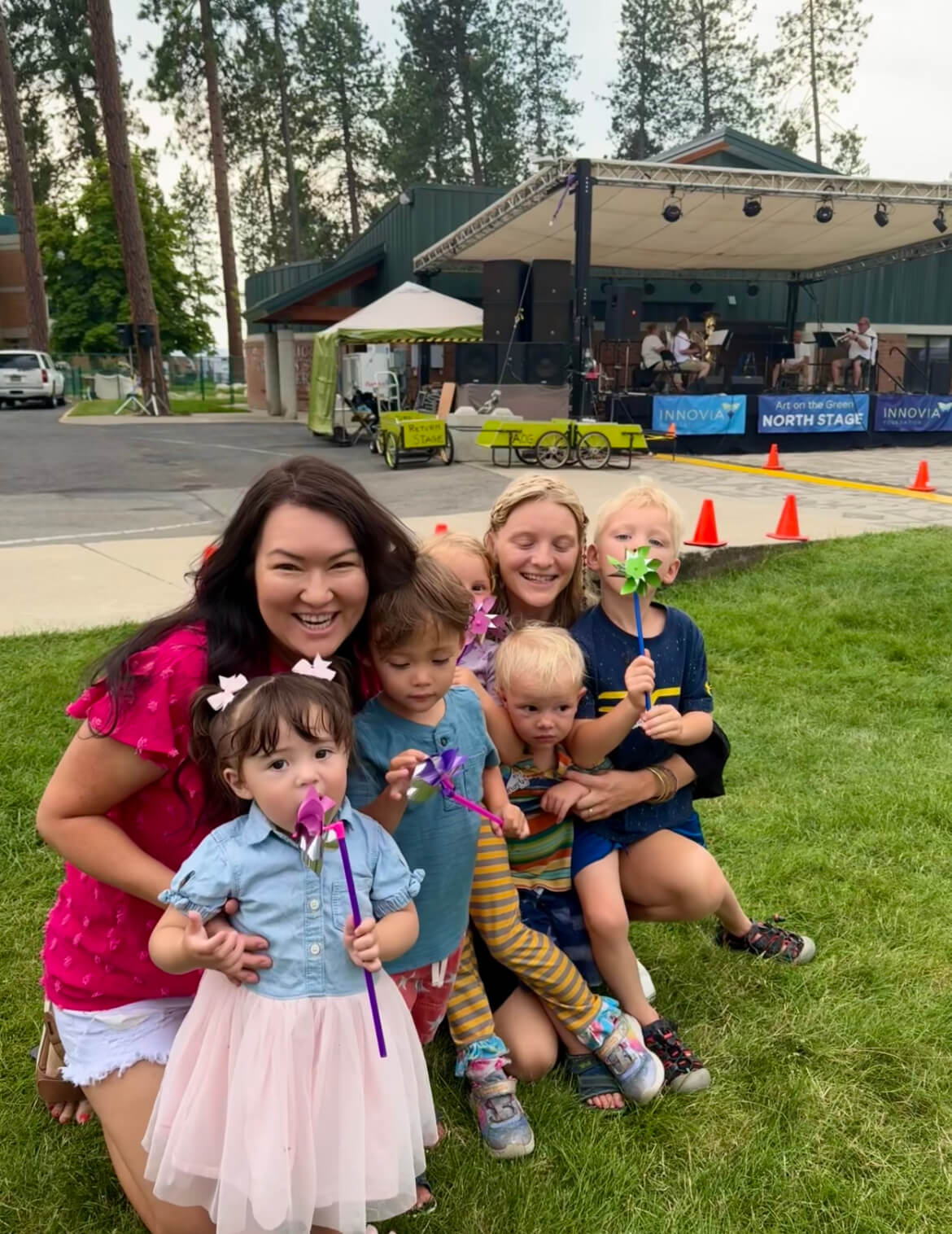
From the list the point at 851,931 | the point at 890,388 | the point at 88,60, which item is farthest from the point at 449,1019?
the point at 88,60

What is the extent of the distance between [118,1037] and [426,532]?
20.2 ft

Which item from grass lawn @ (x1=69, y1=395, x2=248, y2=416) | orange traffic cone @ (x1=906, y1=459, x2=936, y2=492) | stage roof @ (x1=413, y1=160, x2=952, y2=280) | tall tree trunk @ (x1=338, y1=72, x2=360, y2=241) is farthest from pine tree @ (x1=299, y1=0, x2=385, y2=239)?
orange traffic cone @ (x1=906, y1=459, x2=936, y2=492)

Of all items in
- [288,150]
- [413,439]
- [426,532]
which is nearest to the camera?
[426,532]

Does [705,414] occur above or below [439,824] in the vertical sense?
above

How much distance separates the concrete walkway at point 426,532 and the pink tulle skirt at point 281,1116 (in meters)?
1.21

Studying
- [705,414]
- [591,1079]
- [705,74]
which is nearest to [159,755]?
[591,1079]

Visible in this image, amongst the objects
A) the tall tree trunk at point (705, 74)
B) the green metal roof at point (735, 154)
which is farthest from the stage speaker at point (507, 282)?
the tall tree trunk at point (705, 74)

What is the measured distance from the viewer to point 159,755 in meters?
1.59

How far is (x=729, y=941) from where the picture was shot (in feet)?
8.70

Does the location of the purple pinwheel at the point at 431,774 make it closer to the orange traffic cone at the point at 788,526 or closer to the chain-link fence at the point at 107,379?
the orange traffic cone at the point at 788,526

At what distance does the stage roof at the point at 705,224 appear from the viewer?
553 inches

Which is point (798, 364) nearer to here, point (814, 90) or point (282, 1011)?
point (282, 1011)

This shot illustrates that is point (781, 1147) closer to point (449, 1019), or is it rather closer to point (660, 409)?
point (449, 1019)

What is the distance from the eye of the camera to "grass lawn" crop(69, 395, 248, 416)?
2680cm
